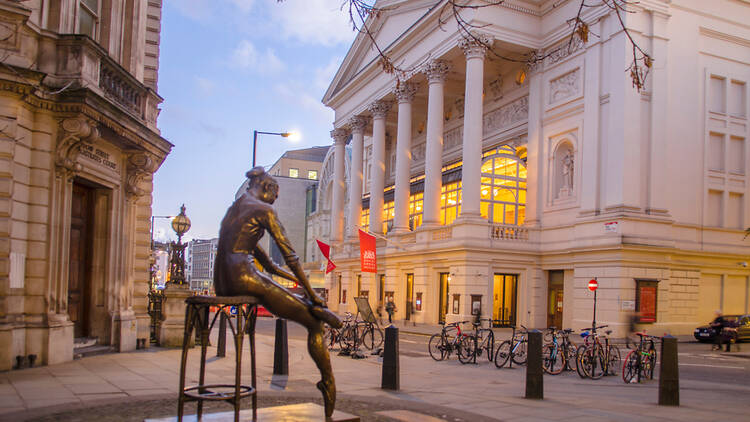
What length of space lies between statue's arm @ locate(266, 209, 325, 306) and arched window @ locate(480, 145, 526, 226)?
3185 cm

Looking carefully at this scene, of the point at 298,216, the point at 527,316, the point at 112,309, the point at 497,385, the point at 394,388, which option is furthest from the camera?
the point at 298,216

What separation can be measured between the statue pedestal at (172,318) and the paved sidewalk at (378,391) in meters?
1.13

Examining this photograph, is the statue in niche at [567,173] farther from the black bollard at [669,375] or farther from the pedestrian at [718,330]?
the black bollard at [669,375]

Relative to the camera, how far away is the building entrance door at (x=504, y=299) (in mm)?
34125

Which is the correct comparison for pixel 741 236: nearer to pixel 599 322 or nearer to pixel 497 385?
pixel 599 322

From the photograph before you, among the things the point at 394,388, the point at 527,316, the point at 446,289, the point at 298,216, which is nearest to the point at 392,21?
the point at 446,289

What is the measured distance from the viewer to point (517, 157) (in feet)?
122

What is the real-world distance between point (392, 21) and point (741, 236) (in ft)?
87.9

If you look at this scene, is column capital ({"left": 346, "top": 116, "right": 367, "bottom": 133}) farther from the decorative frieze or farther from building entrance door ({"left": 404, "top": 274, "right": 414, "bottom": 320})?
building entrance door ({"left": 404, "top": 274, "right": 414, "bottom": 320})

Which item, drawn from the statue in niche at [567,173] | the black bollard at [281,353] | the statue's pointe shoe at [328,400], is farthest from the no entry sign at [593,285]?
the statue's pointe shoe at [328,400]

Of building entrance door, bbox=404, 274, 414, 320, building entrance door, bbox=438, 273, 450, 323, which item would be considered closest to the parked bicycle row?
building entrance door, bbox=438, 273, 450, 323

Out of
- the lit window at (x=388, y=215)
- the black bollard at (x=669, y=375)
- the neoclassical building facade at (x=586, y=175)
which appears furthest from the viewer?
the lit window at (x=388, y=215)

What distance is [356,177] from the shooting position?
5031cm

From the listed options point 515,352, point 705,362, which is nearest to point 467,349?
point 515,352
